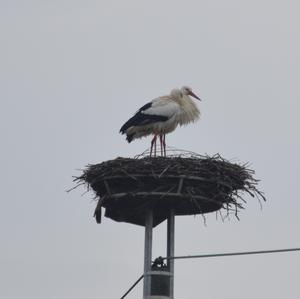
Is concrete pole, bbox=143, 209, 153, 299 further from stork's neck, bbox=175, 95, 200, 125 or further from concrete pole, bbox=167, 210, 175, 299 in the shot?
stork's neck, bbox=175, 95, 200, 125

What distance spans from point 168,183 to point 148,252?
3.53 ft

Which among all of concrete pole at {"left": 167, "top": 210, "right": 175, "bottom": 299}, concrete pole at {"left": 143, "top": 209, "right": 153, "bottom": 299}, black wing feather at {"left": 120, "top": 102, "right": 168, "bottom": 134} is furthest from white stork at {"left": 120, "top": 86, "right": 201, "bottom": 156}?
concrete pole at {"left": 143, "top": 209, "right": 153, "bottom": 299}

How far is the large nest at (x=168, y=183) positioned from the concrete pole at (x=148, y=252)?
0.56ft

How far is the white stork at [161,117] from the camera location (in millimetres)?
19625

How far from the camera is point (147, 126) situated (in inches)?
776

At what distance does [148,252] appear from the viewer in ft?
55.1

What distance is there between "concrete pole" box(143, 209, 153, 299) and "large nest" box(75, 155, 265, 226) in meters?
0.17

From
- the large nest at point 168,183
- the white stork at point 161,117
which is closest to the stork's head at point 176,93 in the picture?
the white stork at point 161,117

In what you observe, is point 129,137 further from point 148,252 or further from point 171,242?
point 148,252

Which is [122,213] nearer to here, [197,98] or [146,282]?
[146,282]

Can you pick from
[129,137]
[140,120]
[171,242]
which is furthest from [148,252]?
[129,137]

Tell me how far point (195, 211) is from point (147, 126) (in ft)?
8.84

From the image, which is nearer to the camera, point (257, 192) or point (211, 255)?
point (211, 255)

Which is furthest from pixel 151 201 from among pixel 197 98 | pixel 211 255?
pixel 197 98
